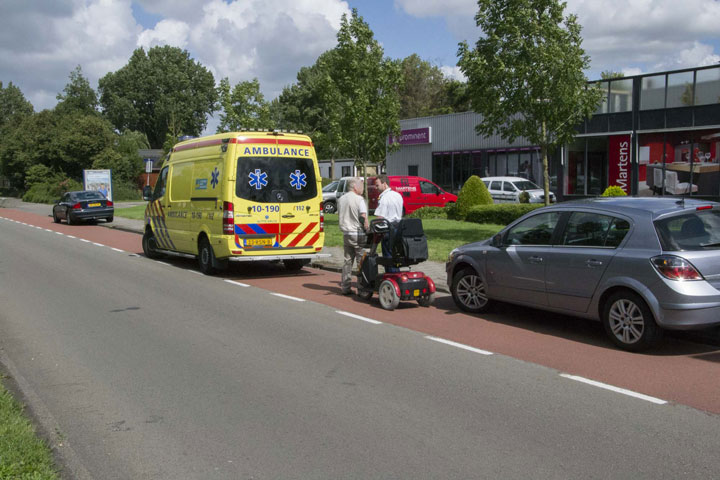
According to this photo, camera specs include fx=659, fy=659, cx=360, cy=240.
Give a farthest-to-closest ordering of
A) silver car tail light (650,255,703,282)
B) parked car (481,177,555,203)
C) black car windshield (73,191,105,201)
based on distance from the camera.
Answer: black car windshield (73,191,105,201)
parked car (481,177,555,203)
silver car tail light (650,255,703,282)

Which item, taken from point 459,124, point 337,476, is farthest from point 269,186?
point 459,124

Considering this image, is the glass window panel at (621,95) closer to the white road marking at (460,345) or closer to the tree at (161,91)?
the white road marking at (460,345)

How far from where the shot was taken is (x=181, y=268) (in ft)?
46.9

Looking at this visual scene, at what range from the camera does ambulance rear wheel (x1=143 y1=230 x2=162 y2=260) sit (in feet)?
52.4

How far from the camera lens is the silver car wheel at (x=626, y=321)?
6.79 meters

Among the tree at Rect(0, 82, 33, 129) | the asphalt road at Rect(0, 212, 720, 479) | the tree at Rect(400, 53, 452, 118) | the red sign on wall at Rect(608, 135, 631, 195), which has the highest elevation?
the tree at Rect(0, 82, 33, 129)

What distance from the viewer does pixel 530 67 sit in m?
16.4

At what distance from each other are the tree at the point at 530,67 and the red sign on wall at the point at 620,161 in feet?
43.7

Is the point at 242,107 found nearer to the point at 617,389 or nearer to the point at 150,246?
the point at 150,246

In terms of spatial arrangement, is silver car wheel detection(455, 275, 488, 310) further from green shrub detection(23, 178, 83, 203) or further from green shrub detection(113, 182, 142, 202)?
green shrub detection(113, 182, 142, 202)

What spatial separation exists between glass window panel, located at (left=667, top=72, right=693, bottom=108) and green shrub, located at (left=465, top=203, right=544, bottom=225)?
9.31 meters

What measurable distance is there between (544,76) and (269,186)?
7925mm

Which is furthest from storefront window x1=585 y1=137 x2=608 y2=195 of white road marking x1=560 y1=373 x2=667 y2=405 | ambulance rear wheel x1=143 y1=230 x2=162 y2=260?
white road marking x1=560 y1=373 x2=667 y2=405

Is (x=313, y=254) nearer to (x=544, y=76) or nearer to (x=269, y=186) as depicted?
(x=269, y=186)
